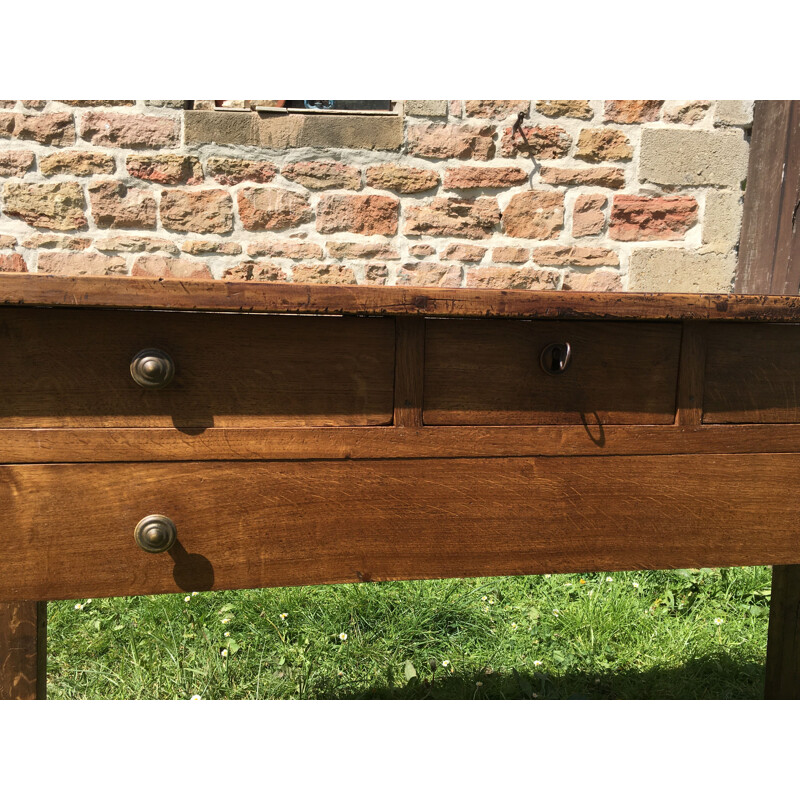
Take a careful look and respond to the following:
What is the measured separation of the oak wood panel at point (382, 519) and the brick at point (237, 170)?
204 centimetres

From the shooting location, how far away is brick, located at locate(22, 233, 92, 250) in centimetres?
263

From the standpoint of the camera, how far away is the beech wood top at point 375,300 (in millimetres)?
817

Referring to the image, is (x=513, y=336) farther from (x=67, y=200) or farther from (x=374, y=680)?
(x=67, y=200)

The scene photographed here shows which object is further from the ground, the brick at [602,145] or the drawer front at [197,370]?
the brick at [602,145]

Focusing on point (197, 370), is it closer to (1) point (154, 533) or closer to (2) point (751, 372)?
(1) point (154, 533)

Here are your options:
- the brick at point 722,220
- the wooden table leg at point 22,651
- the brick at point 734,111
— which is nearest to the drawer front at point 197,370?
the wooden table leg at point 22,651

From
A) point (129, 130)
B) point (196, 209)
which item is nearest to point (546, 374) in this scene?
point (196, 209)

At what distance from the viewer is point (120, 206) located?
264cm

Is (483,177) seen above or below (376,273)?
above

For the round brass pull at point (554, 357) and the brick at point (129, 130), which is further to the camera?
the brick at point (129, 130)

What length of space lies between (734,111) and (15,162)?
315 cm

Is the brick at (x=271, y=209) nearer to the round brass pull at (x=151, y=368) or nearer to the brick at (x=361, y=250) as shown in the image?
the brick at (x=361, y=250)

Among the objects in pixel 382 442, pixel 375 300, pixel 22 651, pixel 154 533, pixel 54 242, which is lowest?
pixel 22 651

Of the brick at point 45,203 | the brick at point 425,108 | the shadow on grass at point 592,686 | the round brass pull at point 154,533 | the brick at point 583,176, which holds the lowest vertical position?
the shadow on grass at point 592,686
